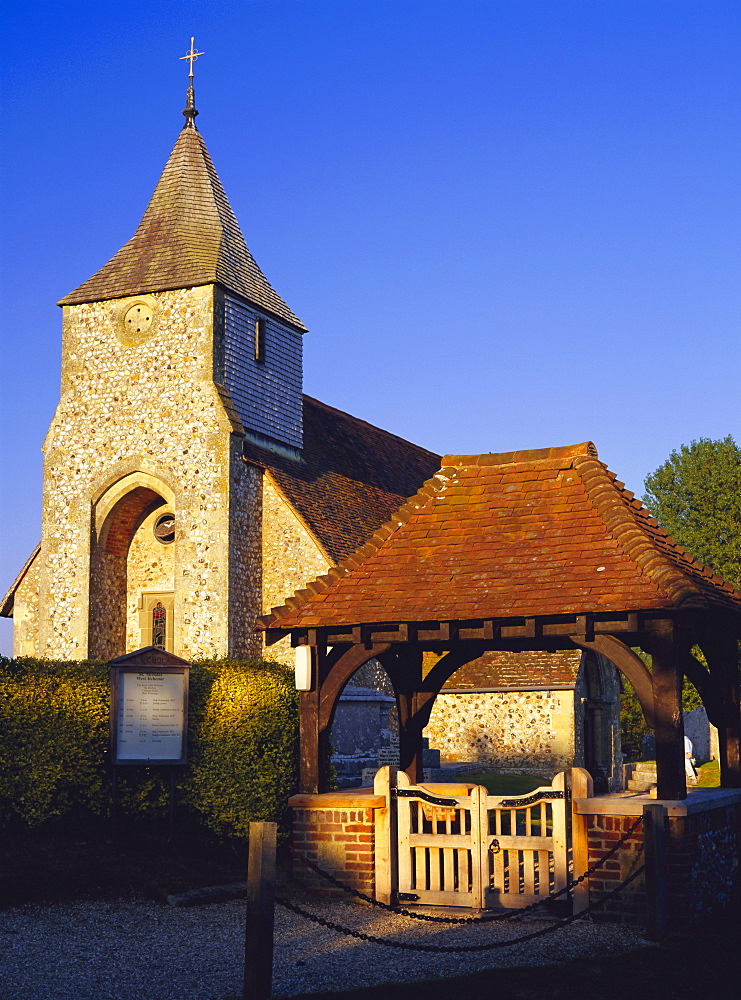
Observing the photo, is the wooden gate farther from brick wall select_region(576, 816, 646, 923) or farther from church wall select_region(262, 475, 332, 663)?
church wall select_region(262, 475, 332, 663)

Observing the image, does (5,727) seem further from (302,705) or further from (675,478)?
(675,478)

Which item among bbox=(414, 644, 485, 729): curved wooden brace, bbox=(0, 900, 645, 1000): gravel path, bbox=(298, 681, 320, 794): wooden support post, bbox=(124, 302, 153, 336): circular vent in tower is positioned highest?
bbox=(124, 302, 153, 336): circular vent in tower

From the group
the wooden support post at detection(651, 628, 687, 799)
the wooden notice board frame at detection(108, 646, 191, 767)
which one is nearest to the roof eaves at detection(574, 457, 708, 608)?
the wooden support post at detection(651, 628, 687, 799)

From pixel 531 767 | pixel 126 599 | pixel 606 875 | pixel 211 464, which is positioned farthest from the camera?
pixel 531 767

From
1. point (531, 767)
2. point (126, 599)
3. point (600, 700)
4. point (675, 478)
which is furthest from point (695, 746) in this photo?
point (126, 599)

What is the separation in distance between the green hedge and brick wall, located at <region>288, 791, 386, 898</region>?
185 centimetres

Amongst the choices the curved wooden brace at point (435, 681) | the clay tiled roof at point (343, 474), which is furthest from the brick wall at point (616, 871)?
the clay tiled roof at point (343, 474)

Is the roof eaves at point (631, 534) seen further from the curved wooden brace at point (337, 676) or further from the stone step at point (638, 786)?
the curved wooden brace at point (337, 676)

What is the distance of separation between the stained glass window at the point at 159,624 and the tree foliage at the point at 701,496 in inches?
1163

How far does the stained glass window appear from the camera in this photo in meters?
25.8

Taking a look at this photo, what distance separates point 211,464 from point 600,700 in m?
14.2

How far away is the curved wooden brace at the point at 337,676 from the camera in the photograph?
1216 centimetres

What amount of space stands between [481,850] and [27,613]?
18.4 metres

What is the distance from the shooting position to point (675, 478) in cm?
5384
